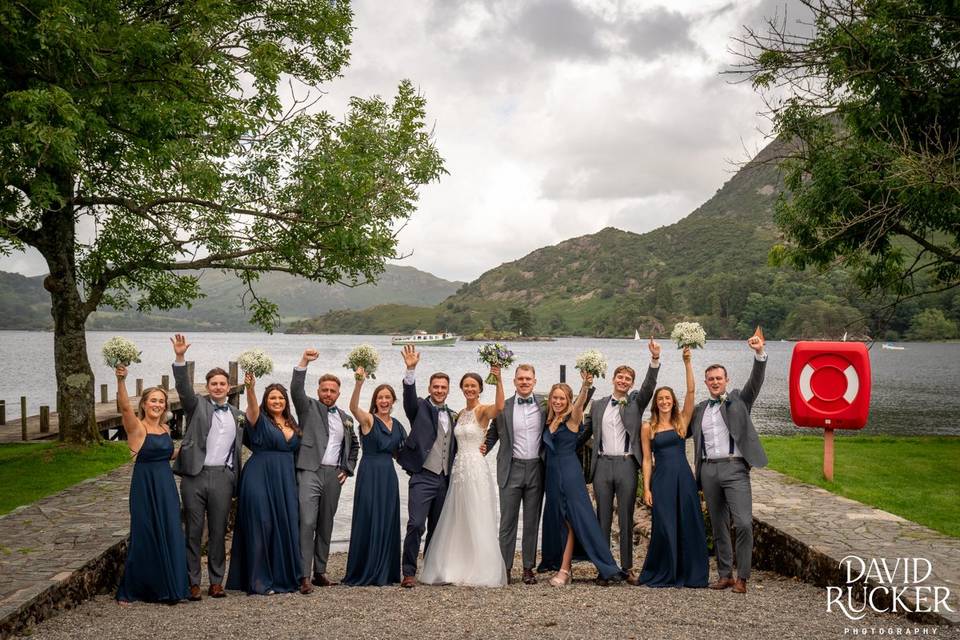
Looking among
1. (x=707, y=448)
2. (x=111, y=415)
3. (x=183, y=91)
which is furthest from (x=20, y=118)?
(x=111, y=415)

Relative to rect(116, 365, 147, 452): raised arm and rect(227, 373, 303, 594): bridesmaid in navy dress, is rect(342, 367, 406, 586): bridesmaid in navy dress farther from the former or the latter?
rect(116, 365, 147, 452): raised arm

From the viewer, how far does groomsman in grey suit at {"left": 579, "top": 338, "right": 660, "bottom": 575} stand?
8.10m

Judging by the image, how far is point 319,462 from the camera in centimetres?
802

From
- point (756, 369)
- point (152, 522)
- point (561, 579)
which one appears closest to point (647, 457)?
point (756, 369)

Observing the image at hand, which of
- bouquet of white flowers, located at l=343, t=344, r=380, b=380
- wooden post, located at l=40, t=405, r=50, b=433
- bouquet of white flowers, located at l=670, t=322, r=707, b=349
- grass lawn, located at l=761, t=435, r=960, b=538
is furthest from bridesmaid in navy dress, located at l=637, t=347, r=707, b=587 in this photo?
wooden post, located at l=40, t=405, r=50, b=433

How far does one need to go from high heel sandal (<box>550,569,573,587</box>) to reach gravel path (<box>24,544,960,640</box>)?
23cm

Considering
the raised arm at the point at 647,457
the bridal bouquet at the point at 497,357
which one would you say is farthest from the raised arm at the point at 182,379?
the raised arm at the point at 647,457

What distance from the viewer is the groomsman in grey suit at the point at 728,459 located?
25.2 feet

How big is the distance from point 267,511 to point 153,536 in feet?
3.36

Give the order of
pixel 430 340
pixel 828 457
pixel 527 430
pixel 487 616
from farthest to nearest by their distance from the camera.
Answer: pixel 430 340
pixel 828 457
pixel 527 430
pixel 487 616

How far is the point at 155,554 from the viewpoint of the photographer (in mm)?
7195

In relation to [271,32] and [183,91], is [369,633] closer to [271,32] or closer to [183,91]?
[183,91]

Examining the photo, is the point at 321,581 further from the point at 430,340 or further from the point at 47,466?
the point at 430,340

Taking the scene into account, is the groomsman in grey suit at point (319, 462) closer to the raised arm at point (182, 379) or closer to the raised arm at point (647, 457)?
the raised arm at point (182, 379)
